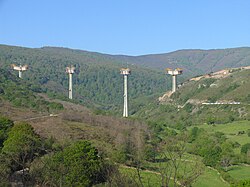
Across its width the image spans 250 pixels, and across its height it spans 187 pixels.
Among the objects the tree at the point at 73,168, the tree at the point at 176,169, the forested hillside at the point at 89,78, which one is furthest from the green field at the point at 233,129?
the forested hillside at the point at 89,78

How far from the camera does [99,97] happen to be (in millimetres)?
159625

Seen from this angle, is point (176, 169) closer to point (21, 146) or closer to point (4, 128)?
point (21, 146)

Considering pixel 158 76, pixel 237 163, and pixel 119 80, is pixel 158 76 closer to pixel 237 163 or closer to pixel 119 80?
pixel 119 80

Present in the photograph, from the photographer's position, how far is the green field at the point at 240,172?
4502 centimetres

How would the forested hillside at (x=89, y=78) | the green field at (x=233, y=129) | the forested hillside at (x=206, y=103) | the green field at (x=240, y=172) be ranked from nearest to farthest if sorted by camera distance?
1. the green field at (x=240, y=172)
2. the green field at (x=233, y=129)
3. the forested hillside at (x=206, y=103)
4. the forested hillside at (x=89, y=78)

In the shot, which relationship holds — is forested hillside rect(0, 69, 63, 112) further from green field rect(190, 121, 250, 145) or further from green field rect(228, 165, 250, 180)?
green field rect(228, 165, 250, 180)

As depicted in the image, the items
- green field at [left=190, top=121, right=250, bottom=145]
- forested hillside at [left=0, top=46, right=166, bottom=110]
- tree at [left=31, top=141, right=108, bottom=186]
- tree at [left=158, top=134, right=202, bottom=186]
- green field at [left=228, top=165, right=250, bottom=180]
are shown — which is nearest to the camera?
tree at [left=158, top=134, right=202, bottom=186]

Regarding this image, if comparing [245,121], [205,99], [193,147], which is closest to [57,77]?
[205,99]

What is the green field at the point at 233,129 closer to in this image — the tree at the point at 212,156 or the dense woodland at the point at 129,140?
the dense woodland at the point at 129,140

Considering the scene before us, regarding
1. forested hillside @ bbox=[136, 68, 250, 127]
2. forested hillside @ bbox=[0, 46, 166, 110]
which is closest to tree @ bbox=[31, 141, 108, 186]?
forested hillside @ bbox=[136, 68, 250, 127]

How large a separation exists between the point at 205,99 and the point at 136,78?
254 ft

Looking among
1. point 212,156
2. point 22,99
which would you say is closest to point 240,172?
point 212,156

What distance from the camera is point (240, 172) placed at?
158 ft

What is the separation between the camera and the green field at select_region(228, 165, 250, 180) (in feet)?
148
